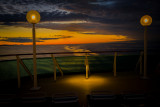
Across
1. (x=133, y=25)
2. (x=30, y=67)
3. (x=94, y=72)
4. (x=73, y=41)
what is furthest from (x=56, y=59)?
(x=133, y=25)

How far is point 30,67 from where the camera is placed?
13.4 ft

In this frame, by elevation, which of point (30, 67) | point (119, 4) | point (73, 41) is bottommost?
point (30, 67)

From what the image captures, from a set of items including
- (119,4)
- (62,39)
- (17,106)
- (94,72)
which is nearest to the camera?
(17,106)

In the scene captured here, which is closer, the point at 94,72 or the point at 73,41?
the point at 94,72

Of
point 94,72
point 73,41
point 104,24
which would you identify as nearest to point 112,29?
point 104,24

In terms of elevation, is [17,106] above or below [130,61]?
below

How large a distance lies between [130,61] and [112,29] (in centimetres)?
593

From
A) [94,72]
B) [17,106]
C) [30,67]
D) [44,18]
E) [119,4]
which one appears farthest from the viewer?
[44,18]

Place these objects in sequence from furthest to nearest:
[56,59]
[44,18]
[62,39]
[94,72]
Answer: [62,39] → [44,18] → [94,72] → [56,59]

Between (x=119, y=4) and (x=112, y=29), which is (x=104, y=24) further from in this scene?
(x=119, y=4)

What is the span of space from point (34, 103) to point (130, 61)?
176 inches

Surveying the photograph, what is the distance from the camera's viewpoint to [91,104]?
71.0 inches

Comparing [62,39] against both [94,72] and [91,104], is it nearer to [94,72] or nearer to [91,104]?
[94,72]

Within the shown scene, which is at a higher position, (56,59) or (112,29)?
(112,29)
